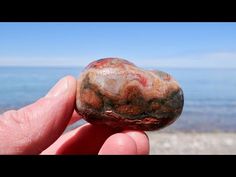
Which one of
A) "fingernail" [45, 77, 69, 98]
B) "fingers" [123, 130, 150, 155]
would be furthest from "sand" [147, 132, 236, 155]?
"fingernail" [45, 77, 69, 98]

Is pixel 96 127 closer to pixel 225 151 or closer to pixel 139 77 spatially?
pixel 139 77

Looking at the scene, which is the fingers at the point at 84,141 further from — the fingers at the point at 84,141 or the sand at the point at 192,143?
the sand at the point at 192,143

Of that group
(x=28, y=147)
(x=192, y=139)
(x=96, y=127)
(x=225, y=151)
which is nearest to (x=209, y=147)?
(x=225, y=151)

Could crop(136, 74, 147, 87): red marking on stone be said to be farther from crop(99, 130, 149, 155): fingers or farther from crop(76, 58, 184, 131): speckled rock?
crop(99, 130, 149, 155): fingers

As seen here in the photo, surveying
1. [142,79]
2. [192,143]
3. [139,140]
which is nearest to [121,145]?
[139,140]

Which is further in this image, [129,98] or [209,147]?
[209,147]

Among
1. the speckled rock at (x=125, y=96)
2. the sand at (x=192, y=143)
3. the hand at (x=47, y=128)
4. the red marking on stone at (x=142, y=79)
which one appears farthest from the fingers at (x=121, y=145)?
the sand at (x=192, y=143)

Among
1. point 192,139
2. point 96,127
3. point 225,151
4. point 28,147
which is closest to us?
point 28,147

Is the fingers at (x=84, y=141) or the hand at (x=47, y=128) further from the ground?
the hand at (x=47, y=128)
